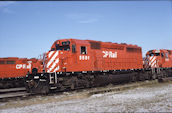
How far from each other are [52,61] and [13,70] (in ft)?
34.3

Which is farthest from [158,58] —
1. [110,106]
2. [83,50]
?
[110,106]

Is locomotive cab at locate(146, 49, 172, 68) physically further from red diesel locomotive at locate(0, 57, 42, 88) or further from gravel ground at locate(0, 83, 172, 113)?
gravel ground at locate(0, 83, 172, 113)

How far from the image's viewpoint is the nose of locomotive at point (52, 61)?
13145 mm

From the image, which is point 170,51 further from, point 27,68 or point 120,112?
point 120,112

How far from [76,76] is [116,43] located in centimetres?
677

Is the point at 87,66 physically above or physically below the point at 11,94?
above

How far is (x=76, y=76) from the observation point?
13.9 meters

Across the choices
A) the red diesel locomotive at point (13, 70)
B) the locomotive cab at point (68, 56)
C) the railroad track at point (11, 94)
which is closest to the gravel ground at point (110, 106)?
the railroad track at point (11, 94)

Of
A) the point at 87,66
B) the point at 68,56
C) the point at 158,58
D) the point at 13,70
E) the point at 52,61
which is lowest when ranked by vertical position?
the point at 13,70

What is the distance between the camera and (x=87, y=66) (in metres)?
15.0

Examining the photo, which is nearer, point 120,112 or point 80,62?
point 120,112

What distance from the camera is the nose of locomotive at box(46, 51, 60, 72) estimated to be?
518 inches

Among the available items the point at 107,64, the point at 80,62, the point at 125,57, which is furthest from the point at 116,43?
the point at 80,62

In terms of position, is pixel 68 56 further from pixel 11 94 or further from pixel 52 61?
pixel 11 94
